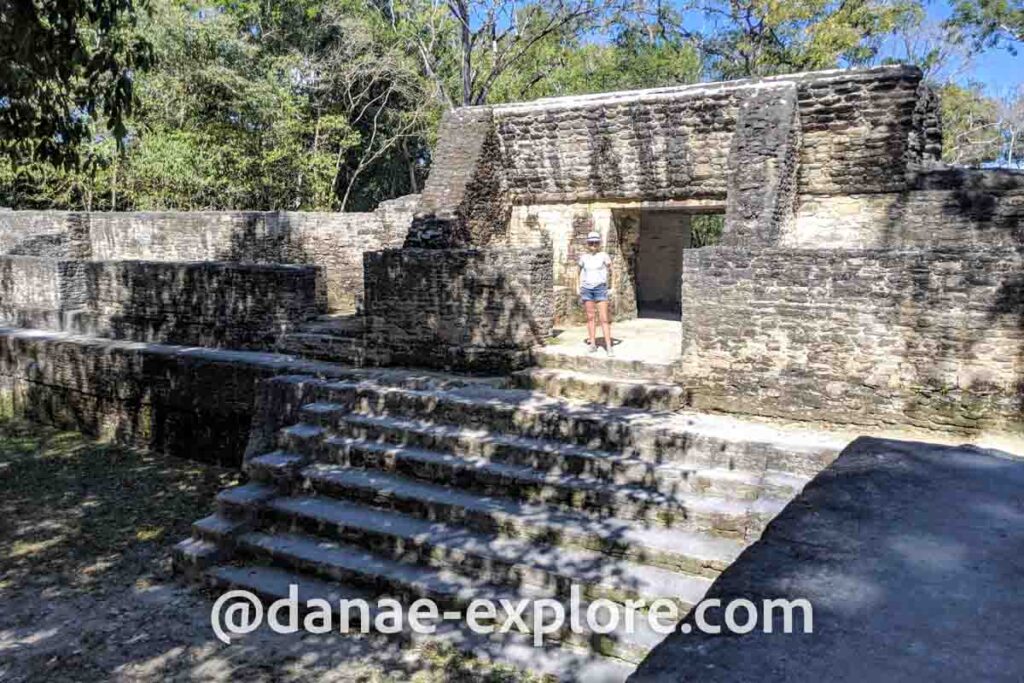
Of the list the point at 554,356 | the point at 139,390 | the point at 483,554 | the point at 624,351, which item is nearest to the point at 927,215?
the point at 624,351

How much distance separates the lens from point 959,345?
559 cm

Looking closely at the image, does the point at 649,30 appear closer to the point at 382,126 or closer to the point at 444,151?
the point at 382,126

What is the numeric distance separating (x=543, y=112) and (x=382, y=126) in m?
13.5

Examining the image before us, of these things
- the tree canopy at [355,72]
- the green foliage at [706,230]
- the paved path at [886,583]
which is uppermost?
the tree canopy at [355,72]

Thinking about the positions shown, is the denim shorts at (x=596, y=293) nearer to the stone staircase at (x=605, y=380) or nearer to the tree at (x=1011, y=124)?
the stone staircase at (x=605, y=380)

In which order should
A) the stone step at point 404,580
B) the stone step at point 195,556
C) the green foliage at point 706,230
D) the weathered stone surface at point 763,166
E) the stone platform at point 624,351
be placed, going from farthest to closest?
the green foliage at point 706,230, the weathered stone surface at point 763,166, the stone platform at point 624,351, the stone step at point 195,556, the stone step at point 404,580

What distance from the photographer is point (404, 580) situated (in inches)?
198

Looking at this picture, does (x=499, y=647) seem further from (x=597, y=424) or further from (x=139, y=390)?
(x=139, y=390)

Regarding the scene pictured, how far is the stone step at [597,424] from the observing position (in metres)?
5.34

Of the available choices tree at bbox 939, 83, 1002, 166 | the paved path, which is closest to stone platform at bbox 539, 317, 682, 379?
the paved path

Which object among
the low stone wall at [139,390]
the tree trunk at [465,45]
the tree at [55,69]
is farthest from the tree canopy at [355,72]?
the tree at [55,69]

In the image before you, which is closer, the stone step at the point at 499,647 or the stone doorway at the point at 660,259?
the stone step at the point at 499,647

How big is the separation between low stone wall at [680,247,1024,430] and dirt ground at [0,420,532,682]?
3.47 meters

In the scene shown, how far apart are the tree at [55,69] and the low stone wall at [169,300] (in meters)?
3.10
